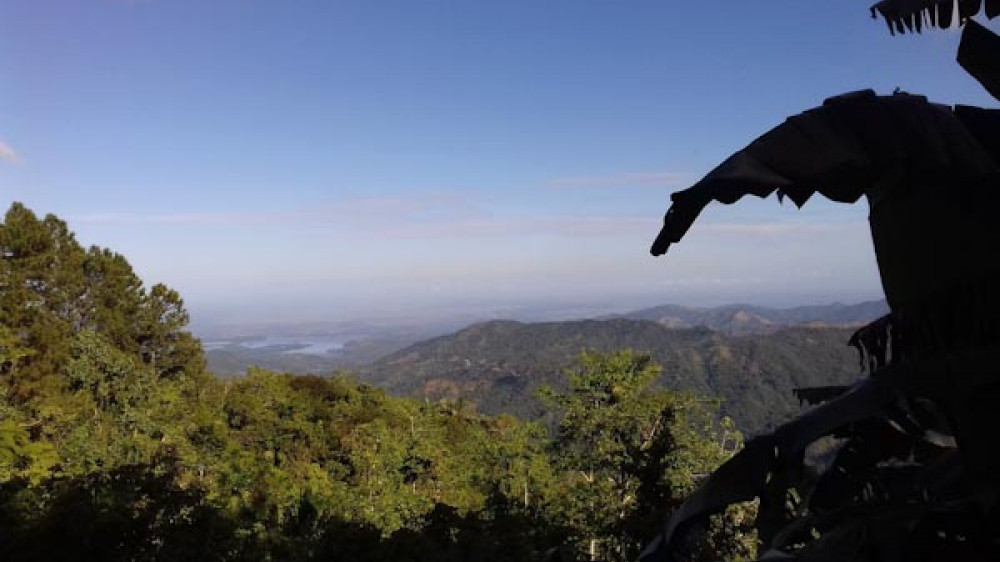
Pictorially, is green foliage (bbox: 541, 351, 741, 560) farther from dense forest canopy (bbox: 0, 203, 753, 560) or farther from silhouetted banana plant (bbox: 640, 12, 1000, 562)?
silhouetted banana plant (bbox: 640, 12, 1000, 562)

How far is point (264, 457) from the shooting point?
23422 millimetres

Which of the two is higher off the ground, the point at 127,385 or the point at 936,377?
the point at 936,377

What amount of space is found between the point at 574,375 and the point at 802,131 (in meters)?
20.0

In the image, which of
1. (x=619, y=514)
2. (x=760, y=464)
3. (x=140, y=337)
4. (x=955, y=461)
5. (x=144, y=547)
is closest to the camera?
(x=760, y=464)

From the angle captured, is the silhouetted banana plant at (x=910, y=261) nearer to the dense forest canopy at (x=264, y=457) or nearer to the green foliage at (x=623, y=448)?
the dense forest canopy at (x=264, y=457)

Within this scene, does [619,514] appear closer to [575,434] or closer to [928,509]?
[575,434]

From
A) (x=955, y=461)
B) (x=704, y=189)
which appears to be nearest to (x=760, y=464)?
(x=704, y=189)

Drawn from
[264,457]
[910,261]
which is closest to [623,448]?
[264,457]

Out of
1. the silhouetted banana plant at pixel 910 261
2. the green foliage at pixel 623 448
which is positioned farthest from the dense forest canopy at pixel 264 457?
the silhouetted banana plant at pixel 910 261

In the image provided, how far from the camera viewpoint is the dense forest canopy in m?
9.70

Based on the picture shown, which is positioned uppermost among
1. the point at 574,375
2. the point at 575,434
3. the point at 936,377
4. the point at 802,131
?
the point at 802,131

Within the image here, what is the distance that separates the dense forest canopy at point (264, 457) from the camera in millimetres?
9695

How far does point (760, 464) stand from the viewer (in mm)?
1965

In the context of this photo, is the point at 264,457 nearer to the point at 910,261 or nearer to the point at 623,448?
the point at 623,448
